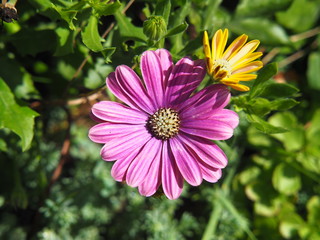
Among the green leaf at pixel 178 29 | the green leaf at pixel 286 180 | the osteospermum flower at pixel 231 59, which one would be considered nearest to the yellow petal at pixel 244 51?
the osteospermum flower at pixel 231 59

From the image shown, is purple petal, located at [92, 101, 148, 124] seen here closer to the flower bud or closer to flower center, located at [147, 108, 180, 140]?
flower center, located at [147, 108, 180, 140]

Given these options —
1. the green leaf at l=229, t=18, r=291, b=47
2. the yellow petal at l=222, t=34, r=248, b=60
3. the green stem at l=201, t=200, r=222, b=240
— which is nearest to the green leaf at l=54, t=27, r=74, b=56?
the yellow petal at l=222, t=34, r=248, b=60

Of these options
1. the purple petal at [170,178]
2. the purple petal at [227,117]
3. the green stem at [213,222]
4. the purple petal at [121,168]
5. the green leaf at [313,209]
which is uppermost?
the purple petal at [227,117]

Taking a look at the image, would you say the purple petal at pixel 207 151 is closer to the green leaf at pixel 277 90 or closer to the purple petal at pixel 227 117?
the purple petal at pixel 227 117

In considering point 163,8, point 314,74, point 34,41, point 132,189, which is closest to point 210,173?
point 163,8

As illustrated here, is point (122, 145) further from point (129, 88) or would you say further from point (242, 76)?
point (242, 76)

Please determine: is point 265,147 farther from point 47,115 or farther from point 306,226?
point 47,115
